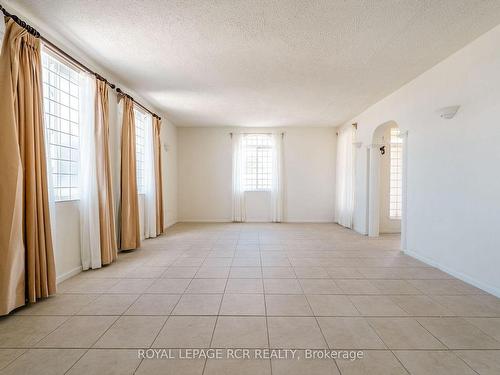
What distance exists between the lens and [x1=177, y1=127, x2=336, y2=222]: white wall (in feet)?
25.0

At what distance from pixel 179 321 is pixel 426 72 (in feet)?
15.3

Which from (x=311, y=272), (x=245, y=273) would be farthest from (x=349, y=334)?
(x=245, y=273)

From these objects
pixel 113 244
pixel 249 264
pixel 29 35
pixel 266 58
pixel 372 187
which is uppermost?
pixel 266 58

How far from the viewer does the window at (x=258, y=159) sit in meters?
7.69

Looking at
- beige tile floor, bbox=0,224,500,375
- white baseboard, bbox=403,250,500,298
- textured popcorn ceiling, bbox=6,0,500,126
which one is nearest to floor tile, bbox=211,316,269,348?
beige tile floor, bbox=0,224,500,375

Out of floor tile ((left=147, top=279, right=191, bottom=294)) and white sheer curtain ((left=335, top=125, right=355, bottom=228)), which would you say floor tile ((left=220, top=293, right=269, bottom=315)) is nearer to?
floor tile ((left=147, top=279, right=191, bottom=294))

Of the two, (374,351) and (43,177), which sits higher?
(43,177)

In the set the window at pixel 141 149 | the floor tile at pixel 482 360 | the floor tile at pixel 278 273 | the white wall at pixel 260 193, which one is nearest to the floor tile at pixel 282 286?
the floor tile at pixel 278 273

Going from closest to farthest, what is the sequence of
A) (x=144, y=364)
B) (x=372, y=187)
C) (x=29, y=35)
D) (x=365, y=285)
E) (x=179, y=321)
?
(x=144, y=364) → (x=179, y=321) → (x=29, y=35) → (x=365, y=285) → (x=372, y=187)

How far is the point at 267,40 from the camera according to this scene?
9.40 ft

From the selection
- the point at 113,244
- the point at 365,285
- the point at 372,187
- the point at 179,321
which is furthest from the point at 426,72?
the point at 113,244

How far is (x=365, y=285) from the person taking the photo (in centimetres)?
287

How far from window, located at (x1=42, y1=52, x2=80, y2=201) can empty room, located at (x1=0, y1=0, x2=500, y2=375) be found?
24 mm

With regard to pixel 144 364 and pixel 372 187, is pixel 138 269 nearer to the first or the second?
pixel 144 364
